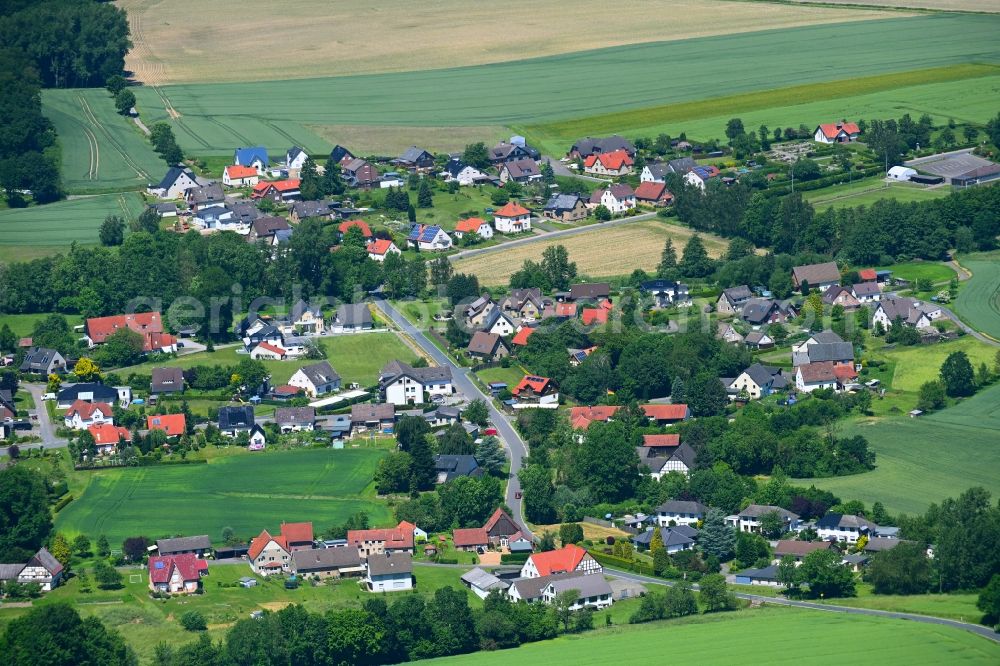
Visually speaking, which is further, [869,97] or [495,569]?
[869,97]

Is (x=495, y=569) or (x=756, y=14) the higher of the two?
(x=756, y=14)

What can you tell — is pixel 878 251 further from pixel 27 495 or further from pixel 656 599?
pixel 27 495

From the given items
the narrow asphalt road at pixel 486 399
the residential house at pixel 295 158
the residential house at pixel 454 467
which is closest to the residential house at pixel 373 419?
the narrow asphalt road at pixel 486 399

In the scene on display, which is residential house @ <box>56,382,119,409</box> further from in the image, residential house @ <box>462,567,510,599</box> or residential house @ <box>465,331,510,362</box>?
residential house @ <box>462,567,510,599</box>

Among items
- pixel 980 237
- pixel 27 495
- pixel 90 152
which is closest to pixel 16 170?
pixel 90 152

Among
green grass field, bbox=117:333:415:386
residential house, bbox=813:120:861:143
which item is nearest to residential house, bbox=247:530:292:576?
green grass field, bbox=117:333:415:386

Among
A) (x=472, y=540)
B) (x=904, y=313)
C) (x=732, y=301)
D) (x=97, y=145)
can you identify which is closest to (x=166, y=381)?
(x=472, y=540)

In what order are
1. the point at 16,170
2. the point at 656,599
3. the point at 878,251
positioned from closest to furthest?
the point at 656,599, the point at 878,251, the point at 16,170
